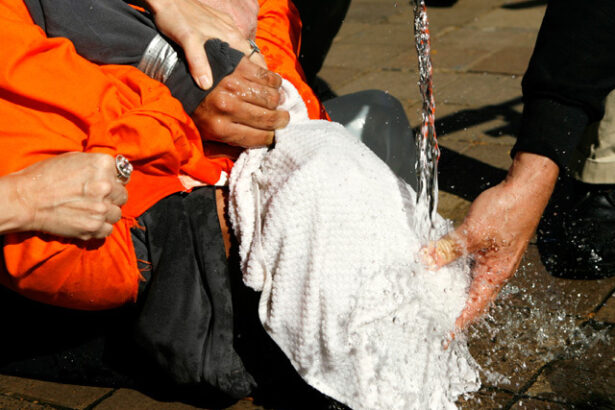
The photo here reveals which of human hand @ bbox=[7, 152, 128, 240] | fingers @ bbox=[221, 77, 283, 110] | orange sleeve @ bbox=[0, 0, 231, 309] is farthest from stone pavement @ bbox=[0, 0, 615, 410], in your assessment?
fingers @ bbox=[221, 77, 283, 110]

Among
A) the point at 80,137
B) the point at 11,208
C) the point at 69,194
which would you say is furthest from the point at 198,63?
the point at 11,208

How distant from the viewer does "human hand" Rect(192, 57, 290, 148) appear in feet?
7.10

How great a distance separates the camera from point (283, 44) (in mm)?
2635

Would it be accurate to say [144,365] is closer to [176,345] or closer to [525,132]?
[176,345]

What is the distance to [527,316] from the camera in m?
2.58

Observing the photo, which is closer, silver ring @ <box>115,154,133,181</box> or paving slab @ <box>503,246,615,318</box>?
silver ring @ <box>115,154,133,181</box>

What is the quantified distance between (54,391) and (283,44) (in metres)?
1.34

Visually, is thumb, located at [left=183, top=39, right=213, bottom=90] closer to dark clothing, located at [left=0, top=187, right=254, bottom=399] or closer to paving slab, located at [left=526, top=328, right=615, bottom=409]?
dark clothing, located at [left=0, top=187, right=254, bottom=399]

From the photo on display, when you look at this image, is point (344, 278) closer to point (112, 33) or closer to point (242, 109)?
point (242, 109)

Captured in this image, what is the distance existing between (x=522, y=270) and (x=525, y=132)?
0.73 meters

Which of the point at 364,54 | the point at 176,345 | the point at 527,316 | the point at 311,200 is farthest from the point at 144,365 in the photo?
the point at 364,54

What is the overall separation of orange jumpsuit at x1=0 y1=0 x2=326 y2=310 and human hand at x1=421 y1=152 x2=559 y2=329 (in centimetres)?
81

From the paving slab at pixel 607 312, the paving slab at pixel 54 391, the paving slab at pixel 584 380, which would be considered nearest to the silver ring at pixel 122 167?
the paving slab at pixel 54 391

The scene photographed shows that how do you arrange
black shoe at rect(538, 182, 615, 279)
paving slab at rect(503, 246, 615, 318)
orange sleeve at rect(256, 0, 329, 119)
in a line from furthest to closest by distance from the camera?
black shoe at rect(538, 182, 615, 279), paving slab at rect(503, 246, 615, 318), orange sleeve at rect(256, 0, 329, 119)
